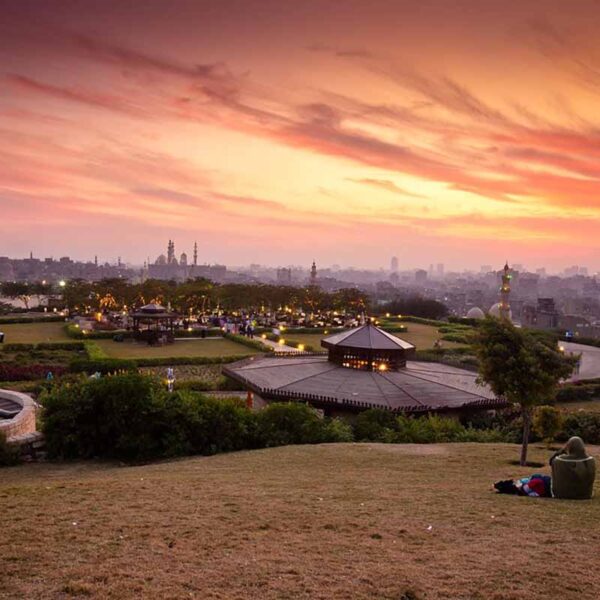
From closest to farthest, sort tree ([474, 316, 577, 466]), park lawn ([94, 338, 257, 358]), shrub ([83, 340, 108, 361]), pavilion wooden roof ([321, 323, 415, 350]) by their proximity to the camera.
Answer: tree ([474, 316, 577, 466])
pavilion wooden roof ([321, 323, 415, 350])
shrub ([83, 340, 108, 361])
park lawn ([94, 338, 257, 358])

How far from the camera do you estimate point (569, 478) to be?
33.4 feet

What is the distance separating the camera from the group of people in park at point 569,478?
10.2 metres

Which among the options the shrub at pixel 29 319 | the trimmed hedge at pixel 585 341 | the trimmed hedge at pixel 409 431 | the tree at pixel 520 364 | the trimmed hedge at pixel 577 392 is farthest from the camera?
the shrub at pixel 29 319

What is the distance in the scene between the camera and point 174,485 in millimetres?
11055

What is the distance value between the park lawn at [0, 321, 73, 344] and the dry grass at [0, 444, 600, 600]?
1477 inches

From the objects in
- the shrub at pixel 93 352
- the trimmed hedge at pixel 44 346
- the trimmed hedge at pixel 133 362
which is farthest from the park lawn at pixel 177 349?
the trimmed hedge at pixel 133 362

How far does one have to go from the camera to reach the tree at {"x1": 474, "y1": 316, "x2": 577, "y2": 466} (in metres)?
14.4

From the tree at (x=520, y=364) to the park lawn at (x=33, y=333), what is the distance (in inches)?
1476

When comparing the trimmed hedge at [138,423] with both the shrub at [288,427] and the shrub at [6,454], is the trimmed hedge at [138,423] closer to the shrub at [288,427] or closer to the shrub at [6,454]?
the shrub at [288,427]

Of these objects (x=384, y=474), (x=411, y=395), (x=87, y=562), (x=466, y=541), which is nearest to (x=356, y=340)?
(x=411, y=395)

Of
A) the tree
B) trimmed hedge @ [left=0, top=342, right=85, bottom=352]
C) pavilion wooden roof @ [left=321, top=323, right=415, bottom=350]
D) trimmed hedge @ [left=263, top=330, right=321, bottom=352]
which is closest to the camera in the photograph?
the tree

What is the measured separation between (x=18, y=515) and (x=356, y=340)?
801 inches

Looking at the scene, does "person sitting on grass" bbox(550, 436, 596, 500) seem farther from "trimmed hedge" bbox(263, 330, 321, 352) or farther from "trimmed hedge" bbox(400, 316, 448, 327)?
"trimmed hedge" bbox(400, 316, 448, 327)

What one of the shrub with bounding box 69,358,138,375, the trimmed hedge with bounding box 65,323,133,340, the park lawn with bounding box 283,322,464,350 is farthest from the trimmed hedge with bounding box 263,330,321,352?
the shrub with bounding box 69,358,138,375
